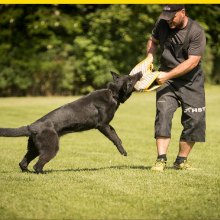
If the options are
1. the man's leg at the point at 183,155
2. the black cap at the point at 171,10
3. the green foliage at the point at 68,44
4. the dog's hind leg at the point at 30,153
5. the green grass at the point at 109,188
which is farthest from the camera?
the green foliage at the point at 68,44

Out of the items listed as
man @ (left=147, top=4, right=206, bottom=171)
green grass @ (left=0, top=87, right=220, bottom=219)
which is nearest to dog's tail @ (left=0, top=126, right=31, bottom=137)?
green grass @ (left=0, top=87, right=220, bottom=219)

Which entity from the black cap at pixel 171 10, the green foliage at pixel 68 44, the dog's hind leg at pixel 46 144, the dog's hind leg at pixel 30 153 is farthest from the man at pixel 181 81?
the green foliage at pixel 68 44

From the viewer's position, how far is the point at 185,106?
5.62 m

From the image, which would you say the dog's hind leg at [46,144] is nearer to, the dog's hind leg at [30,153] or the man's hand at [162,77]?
the dog's hind leg at [30,153]

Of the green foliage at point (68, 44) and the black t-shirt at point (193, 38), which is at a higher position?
the black t-shirt at point (193, 38)

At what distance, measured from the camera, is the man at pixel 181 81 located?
5.37 meters

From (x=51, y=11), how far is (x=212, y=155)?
18.5m

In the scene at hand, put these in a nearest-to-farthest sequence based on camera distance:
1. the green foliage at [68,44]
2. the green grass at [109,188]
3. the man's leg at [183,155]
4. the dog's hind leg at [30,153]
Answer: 1. the green grass at [109,188]
2. the dog's hind leg at [30,153]
3. the man's leg at [183,155]
4. the green foliage at [68,44]

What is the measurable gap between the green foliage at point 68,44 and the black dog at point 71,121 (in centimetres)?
1765

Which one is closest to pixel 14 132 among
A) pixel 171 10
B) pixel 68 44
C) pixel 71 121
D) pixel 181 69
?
pixel 71 121

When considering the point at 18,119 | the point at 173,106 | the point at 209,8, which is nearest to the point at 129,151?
the point at 173,106

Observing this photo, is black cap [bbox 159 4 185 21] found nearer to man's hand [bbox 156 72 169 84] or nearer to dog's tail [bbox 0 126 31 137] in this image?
man's hand [bbox 156 72 169 84]

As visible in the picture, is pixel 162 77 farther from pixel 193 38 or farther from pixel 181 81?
pixel 193 38

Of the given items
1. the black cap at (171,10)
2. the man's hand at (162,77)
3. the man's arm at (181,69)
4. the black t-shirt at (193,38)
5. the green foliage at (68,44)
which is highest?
the black cap at (171,10)
